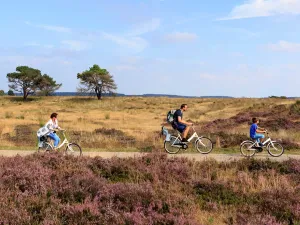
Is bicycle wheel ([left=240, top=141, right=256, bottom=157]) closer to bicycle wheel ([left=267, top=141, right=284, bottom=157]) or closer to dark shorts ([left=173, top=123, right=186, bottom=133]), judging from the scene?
bicycle wheel ([left=267, top=141, right=284, bottom=157])

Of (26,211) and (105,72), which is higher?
(105,72)

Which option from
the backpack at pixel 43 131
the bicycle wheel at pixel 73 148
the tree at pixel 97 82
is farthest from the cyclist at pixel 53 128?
the tree at pixel 97 82

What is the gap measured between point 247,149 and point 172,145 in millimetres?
2995

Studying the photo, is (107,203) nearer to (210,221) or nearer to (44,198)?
(44,198)

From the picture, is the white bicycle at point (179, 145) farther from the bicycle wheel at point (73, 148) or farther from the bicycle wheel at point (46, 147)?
the bicycle wheel at point (46, 147)

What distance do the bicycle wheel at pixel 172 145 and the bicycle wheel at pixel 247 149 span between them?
255 centimetres

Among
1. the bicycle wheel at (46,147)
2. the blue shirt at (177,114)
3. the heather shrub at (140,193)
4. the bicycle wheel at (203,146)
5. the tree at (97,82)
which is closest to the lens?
the heather shrub at (140,193)

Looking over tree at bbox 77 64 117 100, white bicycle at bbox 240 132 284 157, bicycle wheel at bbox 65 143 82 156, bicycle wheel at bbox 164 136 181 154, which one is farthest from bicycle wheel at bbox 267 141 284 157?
tree at bbox 77 64 117 100

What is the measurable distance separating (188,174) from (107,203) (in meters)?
3.21

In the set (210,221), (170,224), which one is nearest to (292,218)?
(210,221)

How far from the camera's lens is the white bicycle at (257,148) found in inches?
531

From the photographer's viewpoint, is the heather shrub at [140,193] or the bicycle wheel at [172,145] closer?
the heather shrub at [140,193]

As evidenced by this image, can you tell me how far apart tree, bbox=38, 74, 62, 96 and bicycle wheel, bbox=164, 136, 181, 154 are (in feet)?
246

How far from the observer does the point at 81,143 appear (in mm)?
17406
